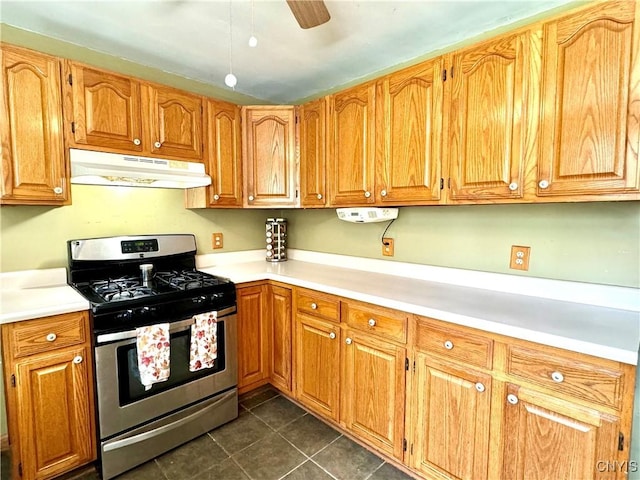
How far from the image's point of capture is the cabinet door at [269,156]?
2.50 meters

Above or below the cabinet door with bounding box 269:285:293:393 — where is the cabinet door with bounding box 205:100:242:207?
above

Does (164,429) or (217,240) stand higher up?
(217,240)

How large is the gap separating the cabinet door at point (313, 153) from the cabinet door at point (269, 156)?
0.08m

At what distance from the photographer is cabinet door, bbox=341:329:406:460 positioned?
5.45 ft

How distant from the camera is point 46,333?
1524 mm

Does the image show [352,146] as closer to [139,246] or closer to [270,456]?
[139,246]

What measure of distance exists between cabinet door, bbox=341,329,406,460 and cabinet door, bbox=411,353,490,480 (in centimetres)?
9

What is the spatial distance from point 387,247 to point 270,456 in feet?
4.88

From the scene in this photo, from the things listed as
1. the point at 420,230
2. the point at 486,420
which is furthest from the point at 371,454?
the point at 420,230

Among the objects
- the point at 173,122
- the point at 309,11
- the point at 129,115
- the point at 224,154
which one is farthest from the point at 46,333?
the point at 309,11

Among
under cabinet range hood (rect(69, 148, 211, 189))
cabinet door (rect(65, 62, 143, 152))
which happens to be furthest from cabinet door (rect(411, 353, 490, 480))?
cabinet door (rect(65, 62, 143, 152))

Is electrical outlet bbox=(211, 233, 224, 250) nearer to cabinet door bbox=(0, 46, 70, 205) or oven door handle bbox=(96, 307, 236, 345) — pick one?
oven door handle bbox=(96, 307, 236, 345)

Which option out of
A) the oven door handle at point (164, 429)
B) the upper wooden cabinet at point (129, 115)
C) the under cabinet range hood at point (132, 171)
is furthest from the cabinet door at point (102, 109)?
the oven door handle at point (164, 429)

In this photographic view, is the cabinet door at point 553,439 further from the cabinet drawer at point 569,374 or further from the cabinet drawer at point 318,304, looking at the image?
the cabinet drawer at point 318,304
